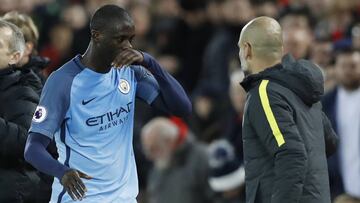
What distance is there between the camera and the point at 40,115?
6.11 metres

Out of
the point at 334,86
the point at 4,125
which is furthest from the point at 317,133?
the point at 334,86

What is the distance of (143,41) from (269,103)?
23.5 feet

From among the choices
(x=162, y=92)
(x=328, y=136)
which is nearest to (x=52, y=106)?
(x=162, y=92)

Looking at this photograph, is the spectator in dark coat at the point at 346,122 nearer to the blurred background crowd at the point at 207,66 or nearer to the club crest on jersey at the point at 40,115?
the blurred background crowd at the point at 207,66

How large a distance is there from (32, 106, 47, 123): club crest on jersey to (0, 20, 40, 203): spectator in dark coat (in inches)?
16.9

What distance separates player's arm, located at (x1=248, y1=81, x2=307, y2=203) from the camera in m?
6.07

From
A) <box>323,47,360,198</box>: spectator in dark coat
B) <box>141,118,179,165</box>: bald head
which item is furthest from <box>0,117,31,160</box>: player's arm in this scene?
<box>141,118,179,165</box>: bald head

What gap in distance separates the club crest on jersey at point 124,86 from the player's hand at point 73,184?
70 cm

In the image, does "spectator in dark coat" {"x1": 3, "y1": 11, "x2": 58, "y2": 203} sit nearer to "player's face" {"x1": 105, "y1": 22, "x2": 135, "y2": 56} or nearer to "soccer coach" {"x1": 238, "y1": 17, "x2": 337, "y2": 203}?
"player's face" {"x1": 105, "y1": 22, "x2": 135, "y2": 56}

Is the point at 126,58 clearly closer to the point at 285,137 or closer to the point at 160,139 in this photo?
the point at 285,137

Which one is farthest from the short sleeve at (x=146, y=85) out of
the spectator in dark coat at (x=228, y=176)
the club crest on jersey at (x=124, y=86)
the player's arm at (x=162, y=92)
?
the spectator in dark coat at (x=228, y=176)

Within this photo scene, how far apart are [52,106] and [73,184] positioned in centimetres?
52

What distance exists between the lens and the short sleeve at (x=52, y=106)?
6082 millimetres

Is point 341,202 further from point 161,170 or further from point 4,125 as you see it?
point 4,125
